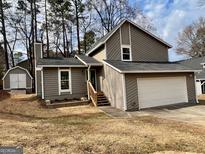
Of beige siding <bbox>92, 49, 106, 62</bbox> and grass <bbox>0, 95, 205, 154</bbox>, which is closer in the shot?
grass <bbox>0, 95, 205, 154</bbox>

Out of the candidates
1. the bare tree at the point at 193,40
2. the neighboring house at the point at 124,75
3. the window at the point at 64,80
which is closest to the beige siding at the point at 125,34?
the neighboring house at the point at 124,75

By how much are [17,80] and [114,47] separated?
14.3 metres

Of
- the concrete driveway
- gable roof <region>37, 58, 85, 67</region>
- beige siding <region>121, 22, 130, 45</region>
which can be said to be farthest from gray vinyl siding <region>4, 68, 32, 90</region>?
the concrete driveway

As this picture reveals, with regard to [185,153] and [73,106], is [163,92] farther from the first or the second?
[185,153]

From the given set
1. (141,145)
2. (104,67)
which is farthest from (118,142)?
(104,67)

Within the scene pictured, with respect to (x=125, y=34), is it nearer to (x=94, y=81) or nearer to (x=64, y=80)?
(x=94, y=81)

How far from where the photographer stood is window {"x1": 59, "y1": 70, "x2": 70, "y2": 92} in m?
16.8

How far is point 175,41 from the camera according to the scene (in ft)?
150

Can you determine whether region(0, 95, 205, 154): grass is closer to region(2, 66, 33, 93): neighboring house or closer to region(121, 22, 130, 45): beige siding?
region(121, 22, 130, 45): beige siding

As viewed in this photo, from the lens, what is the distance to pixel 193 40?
41.9 metres

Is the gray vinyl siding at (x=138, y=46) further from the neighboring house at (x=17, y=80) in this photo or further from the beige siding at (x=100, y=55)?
the neighboring house at (x=17, y=80)

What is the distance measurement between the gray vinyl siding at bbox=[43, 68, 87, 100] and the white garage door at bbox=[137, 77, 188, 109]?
488cm

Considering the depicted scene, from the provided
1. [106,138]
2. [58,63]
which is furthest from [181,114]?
[58,63]

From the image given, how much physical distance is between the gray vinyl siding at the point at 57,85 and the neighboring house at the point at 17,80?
11.3 metres
